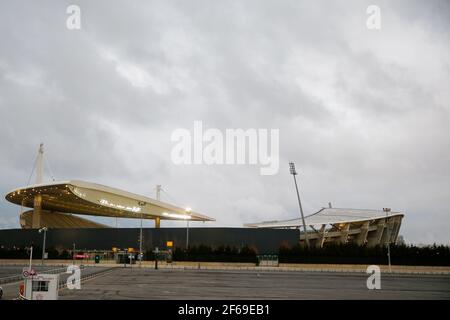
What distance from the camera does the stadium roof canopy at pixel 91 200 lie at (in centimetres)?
8006

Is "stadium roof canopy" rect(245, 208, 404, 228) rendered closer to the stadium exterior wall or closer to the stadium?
the stadium

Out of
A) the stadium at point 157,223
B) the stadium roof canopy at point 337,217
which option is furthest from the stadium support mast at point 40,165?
the stadium roof canopy at point 337,217

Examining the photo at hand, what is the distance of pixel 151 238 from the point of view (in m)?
83.1

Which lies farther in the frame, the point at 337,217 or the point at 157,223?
the point at 157,223

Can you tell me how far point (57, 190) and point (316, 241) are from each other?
51.1 metres

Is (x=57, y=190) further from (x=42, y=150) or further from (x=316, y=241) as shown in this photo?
(x=316, y=241)

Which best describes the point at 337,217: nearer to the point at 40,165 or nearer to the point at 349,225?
the point at 349,225

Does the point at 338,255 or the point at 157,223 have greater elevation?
the point at 157,223

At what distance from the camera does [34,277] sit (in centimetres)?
1809

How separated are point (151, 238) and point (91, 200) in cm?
1367

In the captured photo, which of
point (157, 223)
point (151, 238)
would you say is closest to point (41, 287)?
point (151, 238)

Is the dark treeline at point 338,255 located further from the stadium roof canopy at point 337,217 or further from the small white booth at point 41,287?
the small white booth at point 41,287

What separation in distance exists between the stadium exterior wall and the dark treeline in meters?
6.82

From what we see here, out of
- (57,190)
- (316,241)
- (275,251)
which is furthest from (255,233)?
(57,190)
